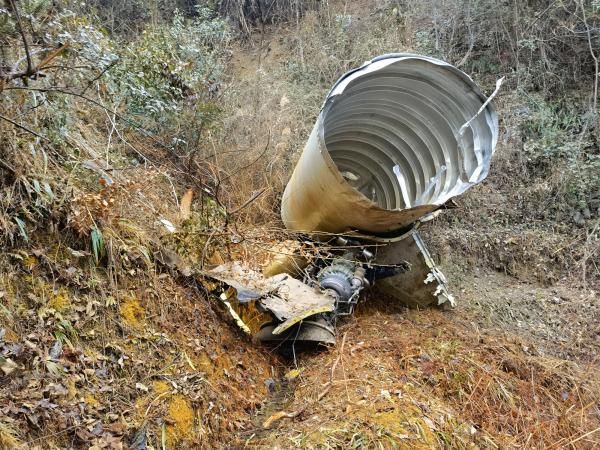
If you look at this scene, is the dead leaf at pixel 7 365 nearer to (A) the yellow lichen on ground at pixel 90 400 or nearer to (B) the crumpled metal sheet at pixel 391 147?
(A) the yellow lichen on ground at pixel 90 400

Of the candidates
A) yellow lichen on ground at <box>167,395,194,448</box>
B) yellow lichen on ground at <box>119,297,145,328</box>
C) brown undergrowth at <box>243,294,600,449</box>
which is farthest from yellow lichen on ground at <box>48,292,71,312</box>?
brown undergrowth at <box>243,294,600,449</box>


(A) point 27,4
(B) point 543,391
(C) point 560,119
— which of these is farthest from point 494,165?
(A) point 27,4

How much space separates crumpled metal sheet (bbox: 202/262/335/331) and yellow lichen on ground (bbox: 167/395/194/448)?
2.92 ft

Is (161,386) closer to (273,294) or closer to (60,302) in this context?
(60,302)

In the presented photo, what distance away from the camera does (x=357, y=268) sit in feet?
13.4

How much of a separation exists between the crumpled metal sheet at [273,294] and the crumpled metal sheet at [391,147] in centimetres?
68

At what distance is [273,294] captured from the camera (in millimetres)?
3498

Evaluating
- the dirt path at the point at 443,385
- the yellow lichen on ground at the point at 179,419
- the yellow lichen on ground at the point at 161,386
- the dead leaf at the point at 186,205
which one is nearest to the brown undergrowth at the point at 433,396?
the dirt path at the point at 443,385

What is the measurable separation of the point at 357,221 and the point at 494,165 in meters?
3.24

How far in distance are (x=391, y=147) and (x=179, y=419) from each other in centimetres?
359

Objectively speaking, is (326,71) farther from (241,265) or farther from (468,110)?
(241,265)

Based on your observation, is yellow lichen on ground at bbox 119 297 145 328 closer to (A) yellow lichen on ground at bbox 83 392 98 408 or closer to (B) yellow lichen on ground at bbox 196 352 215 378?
(B) yellow lichen on ground at bbox 196 352 215 378

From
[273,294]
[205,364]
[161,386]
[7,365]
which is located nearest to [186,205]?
[273,294]

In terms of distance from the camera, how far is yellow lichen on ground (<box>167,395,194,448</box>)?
2379mm
